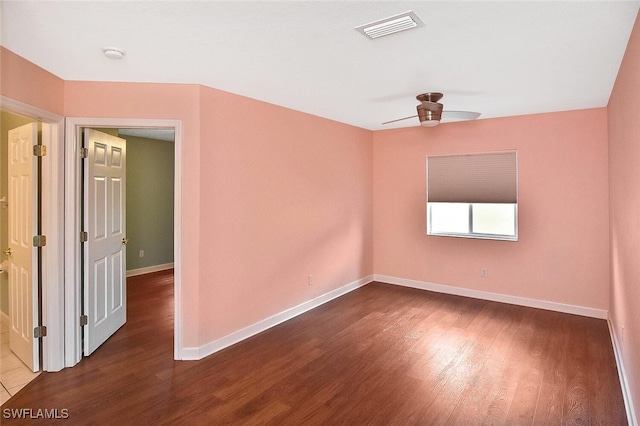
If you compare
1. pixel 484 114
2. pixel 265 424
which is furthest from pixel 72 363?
pixel 484 114

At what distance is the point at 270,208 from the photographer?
13.1 feet

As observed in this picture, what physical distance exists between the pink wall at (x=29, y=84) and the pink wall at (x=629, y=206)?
12.7ft

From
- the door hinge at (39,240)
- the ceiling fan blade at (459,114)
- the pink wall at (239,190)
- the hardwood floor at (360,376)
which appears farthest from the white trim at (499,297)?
the door hinge at (39,240)

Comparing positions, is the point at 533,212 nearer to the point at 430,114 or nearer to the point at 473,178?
the point at 473,178

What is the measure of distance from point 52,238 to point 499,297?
16.7 ft

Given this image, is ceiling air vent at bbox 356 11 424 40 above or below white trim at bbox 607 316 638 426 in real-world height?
above

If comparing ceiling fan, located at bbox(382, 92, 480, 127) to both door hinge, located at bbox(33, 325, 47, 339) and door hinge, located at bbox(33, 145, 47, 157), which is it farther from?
door hinge, located at bbox(33, 325, 47, 339)

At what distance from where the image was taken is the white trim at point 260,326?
3238mm

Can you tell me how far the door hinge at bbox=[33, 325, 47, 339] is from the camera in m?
2.97

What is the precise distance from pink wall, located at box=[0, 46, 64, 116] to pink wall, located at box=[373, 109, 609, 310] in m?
4.29

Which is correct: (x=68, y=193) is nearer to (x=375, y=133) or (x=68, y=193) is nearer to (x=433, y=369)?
(x=433, y=369)

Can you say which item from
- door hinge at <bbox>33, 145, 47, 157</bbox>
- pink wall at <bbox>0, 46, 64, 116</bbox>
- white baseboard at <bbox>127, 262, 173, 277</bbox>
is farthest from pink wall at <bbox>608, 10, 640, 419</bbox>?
white baseboard at <bbox>127, 262, 173, 277</bbox>

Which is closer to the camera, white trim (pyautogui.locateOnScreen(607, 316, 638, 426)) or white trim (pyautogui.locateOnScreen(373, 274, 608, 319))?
white trim (pyautogui.locateOnScreen(607, 316, 638, 426))

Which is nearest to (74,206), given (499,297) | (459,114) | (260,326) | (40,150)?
(40,150)
